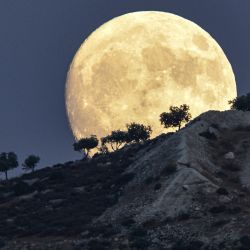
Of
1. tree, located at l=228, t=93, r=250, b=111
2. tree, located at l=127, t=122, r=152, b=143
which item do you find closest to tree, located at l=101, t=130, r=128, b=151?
tree, located at l=127, t=122, r=152, b=143

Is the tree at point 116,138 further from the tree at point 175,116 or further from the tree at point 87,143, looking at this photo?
the tree at point 175,116

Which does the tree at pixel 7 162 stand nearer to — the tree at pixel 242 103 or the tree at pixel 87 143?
the tree at pixel 87 143

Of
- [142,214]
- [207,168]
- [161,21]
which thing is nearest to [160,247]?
[142,214]

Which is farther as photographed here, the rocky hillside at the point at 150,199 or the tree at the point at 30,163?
the tree at the point at 30,163

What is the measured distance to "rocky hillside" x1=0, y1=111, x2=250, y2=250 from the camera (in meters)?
91.3

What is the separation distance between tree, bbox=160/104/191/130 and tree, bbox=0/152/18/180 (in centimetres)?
3135

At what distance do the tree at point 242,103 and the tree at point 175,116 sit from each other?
1003cm

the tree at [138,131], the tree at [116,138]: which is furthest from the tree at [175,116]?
the tree at [116,138]

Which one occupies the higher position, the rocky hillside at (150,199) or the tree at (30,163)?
the tree at (30,163)

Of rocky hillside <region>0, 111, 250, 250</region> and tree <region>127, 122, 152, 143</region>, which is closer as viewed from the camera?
rocky hillside <region>0, 111, 250, 250</region>

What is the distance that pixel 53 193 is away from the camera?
399 feet

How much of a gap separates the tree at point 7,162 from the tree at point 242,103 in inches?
1828

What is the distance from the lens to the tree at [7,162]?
6249 inches

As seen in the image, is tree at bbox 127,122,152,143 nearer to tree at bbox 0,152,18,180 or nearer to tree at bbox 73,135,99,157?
tree at bbox 73,135,99,157
